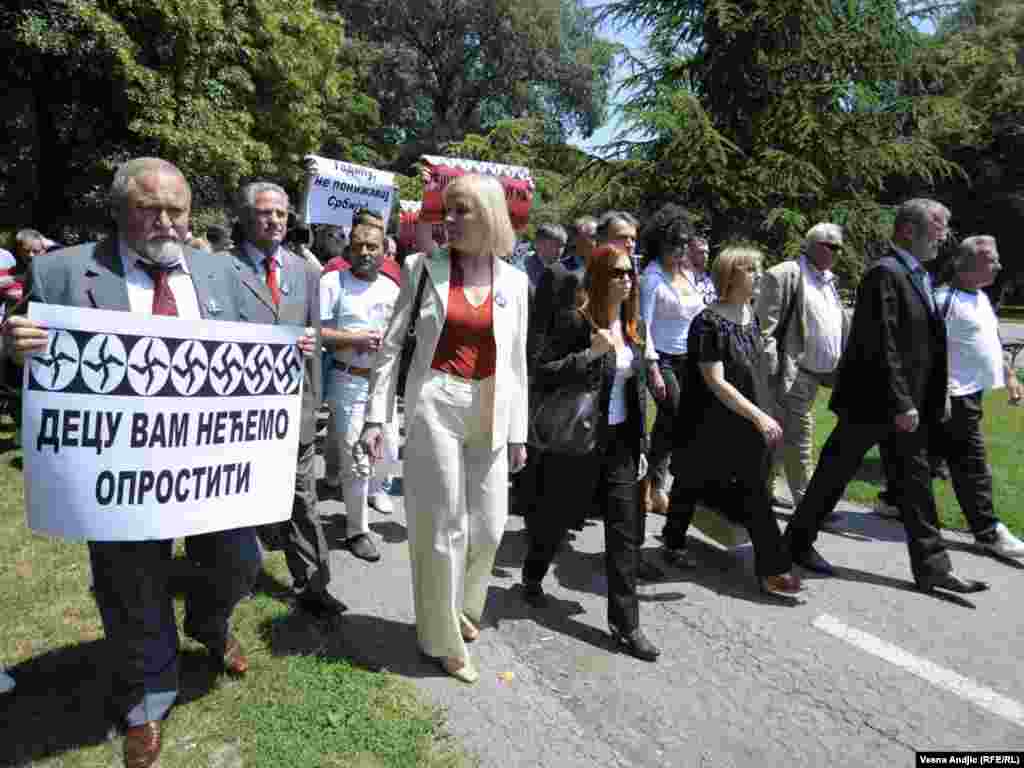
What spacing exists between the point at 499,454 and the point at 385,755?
1355 millimetres

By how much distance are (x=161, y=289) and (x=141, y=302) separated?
0.31 feet

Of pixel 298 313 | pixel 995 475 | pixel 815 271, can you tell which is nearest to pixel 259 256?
pixel 298 313

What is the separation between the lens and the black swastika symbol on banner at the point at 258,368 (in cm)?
298

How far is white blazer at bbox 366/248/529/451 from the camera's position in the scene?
3293 mm

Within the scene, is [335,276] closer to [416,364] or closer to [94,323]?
[416,364]

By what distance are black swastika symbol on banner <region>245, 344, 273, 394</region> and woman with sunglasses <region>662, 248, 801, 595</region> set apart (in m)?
2.46

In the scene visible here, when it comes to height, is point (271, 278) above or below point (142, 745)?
above

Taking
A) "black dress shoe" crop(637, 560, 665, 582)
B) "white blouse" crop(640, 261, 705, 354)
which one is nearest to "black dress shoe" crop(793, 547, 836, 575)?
"black dress shoe" crop(637, 560, 665, 582)

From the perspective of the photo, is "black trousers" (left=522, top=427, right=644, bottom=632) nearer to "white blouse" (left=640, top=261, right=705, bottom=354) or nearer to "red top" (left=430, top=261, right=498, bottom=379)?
"red top" (left=430, top=261, right=498, bottom=379)

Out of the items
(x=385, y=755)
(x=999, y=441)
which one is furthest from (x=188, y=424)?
(x=999, y=441)

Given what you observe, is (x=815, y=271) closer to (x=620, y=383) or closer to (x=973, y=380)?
(x=973, y=380)

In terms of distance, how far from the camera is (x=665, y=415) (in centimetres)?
593

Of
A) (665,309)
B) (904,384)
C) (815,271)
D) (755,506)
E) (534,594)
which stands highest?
(815,271)

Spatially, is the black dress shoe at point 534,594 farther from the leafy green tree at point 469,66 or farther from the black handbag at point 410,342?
the leafy green tree at point 469,66
